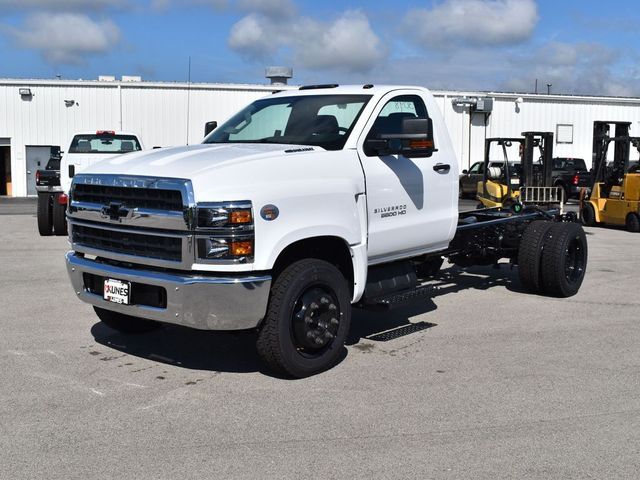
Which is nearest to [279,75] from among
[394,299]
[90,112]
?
[90,112]

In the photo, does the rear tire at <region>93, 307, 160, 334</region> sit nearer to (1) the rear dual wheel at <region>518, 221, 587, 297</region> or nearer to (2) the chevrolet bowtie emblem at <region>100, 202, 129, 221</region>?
(2) the chevrolet bowtie emblem at <region>100, 202, 129, 221</region>

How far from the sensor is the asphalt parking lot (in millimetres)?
3975

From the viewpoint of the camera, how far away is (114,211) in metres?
5.19

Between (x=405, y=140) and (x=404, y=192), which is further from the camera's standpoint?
(x=404, y=192)

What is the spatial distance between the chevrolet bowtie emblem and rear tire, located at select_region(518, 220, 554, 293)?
5.07 metres

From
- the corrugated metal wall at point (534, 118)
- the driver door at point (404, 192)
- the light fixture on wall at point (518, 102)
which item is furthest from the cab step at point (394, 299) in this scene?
the light fixture on wall at point (518, 102)

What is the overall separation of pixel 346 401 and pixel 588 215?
14743 mm

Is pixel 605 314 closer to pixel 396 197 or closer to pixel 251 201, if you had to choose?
pixel 396 197

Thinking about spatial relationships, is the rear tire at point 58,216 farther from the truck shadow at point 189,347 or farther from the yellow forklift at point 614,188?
the yellow forklift at point 614,188

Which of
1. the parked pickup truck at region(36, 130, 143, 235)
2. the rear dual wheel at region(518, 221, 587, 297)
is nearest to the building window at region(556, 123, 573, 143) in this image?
the parked pickup truck at region(36, 130, 143, 235)

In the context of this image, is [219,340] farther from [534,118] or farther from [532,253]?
[534,118]

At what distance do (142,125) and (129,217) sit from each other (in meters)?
27.8

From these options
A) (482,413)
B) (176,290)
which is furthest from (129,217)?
(482,413)

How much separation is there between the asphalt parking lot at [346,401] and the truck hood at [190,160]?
1534mm
